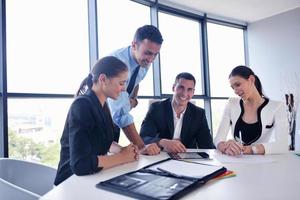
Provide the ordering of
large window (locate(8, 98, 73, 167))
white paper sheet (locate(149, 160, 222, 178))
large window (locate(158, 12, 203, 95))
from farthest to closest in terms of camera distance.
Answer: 1. large window (locate(158, 12, 203, 95))
2. large window (locate(8, 98, 73, 167))
3. white paper sheet (locate(149, 160, 222, 178))

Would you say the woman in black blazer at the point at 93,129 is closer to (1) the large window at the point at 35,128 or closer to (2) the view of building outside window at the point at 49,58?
(2) the view of building outside window at the point at 49,58

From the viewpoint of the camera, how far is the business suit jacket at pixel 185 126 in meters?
1.99

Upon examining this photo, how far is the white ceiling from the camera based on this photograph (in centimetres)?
414

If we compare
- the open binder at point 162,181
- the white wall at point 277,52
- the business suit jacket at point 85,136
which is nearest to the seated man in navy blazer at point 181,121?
the business suit jacket at point 85,136

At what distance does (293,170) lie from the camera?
3.42ft

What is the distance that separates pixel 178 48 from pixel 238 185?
11.5 feet

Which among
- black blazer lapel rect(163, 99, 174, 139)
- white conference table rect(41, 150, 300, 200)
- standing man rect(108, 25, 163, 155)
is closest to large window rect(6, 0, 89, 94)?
standing man rect(108, 25, 163, 155)

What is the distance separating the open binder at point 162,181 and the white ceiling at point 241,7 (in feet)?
11.4

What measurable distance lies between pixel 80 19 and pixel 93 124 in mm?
Result: 2354

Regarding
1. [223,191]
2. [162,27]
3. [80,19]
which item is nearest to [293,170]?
[223,191]

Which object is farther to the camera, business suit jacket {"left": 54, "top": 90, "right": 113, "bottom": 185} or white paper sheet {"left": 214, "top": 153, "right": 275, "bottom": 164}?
white paper sheet {"left": 214, "top": 153, "right": 275, "bottom": 164}

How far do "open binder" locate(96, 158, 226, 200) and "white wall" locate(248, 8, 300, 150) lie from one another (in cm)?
393

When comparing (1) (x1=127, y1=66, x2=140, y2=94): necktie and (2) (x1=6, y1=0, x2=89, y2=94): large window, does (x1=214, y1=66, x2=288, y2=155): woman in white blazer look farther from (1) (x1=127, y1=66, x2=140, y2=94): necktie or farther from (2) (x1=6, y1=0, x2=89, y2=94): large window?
(2) (x1=6, y1=0, x2=89, y2=94): large window

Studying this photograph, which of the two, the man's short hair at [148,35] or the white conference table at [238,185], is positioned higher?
the man's short hair at [148,35]
